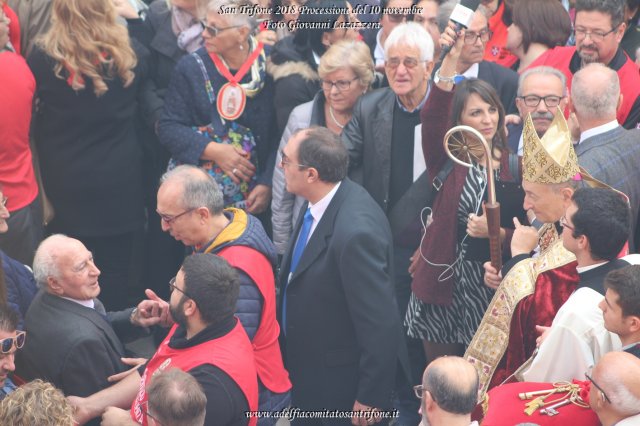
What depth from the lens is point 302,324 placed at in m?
5.26

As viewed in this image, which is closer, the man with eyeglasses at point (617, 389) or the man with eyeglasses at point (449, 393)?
the man with eyeglasses at point (617, 389)

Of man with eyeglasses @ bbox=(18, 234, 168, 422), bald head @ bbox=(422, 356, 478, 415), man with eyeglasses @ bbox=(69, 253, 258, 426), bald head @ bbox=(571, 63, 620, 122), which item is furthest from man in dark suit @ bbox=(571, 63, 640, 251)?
man with eyeglasses @ bbox=(18, 234, 168, 422)

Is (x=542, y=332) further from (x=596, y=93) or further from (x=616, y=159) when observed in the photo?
(x=596, y=93)

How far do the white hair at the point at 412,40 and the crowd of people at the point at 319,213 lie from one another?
15 millimetres

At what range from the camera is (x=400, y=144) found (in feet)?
20.0

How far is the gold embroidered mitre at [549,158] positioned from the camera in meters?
4.82

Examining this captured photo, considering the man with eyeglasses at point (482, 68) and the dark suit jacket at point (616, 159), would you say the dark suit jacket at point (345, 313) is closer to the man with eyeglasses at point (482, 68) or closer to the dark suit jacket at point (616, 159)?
the dark suit jacket at point (616, 159)

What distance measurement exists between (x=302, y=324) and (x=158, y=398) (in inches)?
56.6

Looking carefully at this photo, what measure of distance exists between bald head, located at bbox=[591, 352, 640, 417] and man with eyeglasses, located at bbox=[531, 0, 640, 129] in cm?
284

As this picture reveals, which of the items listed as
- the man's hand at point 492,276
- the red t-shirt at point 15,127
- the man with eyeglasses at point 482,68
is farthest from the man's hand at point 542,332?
the red t-shirt at point 15,127

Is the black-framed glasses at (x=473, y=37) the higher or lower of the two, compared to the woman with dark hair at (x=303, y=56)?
higher

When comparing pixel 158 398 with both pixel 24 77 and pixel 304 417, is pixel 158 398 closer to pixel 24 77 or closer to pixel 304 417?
pixel 304 417

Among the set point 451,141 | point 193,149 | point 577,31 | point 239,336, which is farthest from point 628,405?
point 193,149

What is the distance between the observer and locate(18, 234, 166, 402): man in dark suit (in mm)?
4621
